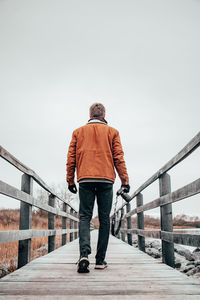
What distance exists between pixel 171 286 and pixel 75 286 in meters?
0.72

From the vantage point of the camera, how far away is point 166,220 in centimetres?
331

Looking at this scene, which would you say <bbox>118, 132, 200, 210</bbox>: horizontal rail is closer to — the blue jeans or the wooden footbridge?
the wooden footbridge

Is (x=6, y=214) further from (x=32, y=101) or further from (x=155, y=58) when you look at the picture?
(x=155, y=58)

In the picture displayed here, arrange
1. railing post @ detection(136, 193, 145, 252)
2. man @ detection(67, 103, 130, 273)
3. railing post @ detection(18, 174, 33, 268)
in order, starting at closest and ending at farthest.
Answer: man @ detection(67, 103, 130, 273), railing post @ detection(18, 174, 33, 268), railing post @ detection(136, 193, 145, 252)

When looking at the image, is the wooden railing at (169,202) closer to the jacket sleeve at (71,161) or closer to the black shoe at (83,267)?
the black shoe at (83,267)

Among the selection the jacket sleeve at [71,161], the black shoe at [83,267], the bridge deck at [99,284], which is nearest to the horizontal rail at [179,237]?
the bridge deck at [99,284]

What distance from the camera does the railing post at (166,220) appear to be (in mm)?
3270

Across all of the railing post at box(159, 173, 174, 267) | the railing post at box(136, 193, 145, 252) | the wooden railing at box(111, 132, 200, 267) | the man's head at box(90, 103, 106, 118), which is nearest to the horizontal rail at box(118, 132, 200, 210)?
the wooden railing at box(111, 132, 200, 267)

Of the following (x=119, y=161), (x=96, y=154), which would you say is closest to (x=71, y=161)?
(x=96, y=154)

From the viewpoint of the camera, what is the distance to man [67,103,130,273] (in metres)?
3.11

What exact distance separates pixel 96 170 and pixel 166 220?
987 millimetres

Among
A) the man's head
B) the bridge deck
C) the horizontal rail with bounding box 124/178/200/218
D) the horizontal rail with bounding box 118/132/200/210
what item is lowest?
the bridge deck

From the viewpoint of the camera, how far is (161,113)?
142500mm

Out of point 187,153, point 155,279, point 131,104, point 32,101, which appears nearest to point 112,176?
point 187,153
